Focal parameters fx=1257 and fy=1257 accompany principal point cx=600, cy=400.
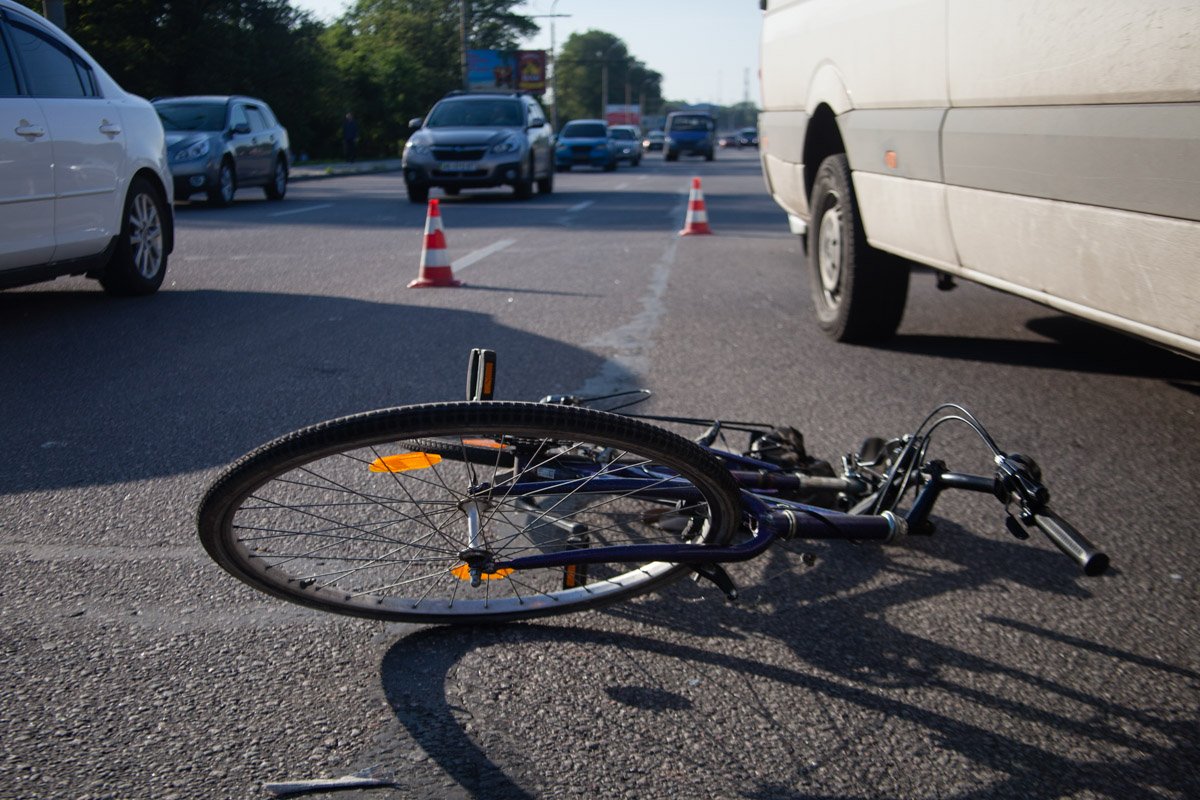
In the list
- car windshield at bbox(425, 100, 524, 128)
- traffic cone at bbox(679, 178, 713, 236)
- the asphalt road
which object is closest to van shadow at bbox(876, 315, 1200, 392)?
the asphalt road

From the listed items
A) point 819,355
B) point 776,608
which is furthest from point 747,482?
point 819,355

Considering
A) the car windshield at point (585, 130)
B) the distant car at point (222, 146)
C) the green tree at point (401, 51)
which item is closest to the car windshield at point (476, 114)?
the distant car at point (222, 146)

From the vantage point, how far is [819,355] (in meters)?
6.24

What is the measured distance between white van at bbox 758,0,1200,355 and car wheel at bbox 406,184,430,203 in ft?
41.6

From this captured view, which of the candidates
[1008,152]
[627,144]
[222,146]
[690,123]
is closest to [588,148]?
[627,144]

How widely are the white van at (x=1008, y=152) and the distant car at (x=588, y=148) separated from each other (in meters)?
29.1

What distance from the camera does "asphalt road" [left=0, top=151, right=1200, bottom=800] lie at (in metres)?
2.34

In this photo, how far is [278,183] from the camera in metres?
19.8

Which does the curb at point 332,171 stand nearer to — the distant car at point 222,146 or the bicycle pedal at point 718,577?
the distant car at point 222,146

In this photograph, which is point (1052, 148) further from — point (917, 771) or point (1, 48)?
point (1, 48)

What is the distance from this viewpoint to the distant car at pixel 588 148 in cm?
3569

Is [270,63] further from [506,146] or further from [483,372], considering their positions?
[483,372]

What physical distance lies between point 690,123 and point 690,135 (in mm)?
519

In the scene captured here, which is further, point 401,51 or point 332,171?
point 401,51
